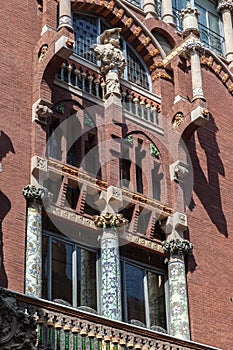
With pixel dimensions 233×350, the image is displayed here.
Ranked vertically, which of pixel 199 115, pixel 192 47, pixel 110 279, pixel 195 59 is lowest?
pixel 110 279

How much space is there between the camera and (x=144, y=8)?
70.5 feet

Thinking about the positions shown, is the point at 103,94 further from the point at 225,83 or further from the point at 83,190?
the point at 225,83

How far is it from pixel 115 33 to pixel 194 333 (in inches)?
268

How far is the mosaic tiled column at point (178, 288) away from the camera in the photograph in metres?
17.1

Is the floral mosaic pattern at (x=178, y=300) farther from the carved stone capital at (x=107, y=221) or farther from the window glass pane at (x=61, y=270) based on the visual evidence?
the window glass pane at (x=61, y=270)

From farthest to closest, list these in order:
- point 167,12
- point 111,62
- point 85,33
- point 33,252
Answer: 1. point 167,12
2. point 85,33
3. point 111,62
4. point 33,252

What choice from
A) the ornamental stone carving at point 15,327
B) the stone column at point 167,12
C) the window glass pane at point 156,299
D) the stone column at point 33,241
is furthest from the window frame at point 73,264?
the stone column at point 167,12

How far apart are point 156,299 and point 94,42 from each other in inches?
245

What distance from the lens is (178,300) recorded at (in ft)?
56.9

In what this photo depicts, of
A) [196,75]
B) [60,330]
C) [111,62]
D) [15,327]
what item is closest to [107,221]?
[60,330]

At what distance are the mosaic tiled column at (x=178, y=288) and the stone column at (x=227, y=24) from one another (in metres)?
6.87

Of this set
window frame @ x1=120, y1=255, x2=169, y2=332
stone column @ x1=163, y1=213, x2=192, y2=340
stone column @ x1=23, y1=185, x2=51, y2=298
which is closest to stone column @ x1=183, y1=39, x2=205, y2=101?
stone column @ x1=163, y1=213, x2=192, y2=340

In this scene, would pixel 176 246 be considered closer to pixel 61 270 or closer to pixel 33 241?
pixel 61 270

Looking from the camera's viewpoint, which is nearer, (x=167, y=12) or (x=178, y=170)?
(x=178, y=170)
